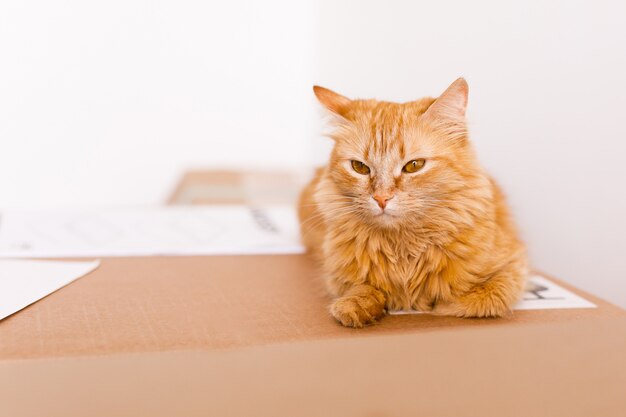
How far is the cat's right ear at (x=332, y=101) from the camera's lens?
118 centimetres

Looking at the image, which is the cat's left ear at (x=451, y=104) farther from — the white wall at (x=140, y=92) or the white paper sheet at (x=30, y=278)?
the white wall at (x=140, y=92)

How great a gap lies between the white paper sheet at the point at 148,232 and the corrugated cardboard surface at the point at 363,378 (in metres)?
0.73

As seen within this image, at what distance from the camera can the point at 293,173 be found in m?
3.21

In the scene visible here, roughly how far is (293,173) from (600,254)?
2.03 m

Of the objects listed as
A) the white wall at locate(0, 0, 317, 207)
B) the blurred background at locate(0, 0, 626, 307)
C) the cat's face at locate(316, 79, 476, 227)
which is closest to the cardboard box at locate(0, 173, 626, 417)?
the cat's face at locate(316, 79, 476, 227)

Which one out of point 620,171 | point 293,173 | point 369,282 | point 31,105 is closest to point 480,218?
point 369,282

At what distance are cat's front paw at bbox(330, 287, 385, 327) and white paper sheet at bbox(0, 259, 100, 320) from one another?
22.3 inches

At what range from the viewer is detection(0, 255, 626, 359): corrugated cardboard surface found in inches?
33.6

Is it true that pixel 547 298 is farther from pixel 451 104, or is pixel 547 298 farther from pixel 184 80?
pixel 184 80

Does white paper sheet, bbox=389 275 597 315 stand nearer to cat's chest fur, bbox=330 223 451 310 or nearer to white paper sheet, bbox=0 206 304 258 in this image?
cat's chest fur, bbox=330 223 451 310

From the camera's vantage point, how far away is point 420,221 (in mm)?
1077

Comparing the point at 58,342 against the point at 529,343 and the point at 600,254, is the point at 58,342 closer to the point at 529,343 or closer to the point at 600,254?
the point at 529,343

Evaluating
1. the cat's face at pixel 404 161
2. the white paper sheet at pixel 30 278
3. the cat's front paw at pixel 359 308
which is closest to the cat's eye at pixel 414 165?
the cat's face at pixel 404 161

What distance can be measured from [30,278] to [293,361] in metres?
0.67
